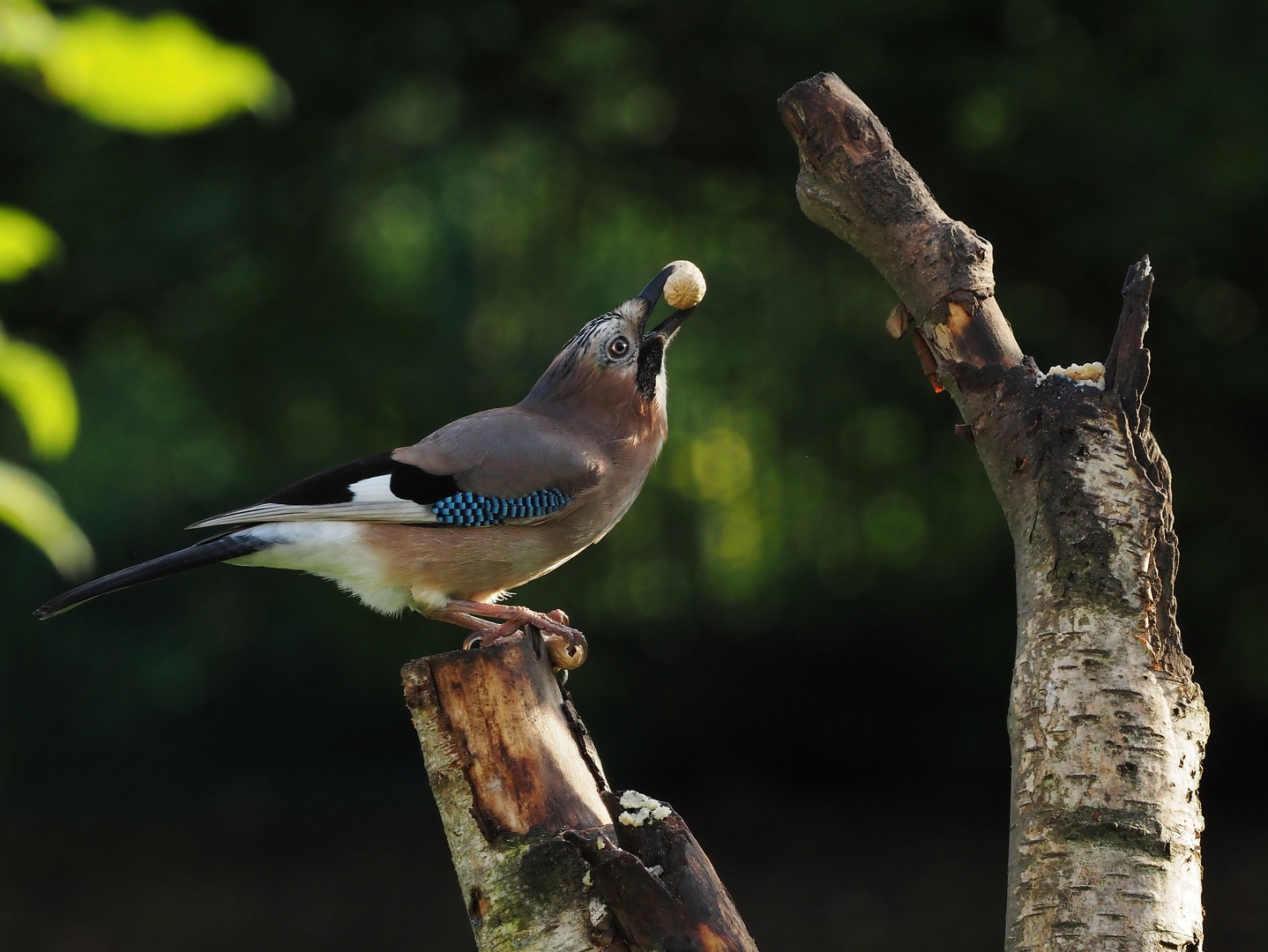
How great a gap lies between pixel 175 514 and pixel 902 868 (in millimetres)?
4706

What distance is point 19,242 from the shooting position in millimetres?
1188

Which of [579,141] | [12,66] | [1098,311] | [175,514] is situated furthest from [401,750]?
[12,66]

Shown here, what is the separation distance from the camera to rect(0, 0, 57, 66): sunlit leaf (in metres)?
0.96

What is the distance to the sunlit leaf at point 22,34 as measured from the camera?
0.96 metres

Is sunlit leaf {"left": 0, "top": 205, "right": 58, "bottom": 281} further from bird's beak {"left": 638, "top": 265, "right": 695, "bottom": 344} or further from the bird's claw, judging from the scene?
bird's beak {"left": 638, "top": 265, "right": 695, "bottom": 344}

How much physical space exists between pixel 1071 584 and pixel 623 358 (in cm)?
183

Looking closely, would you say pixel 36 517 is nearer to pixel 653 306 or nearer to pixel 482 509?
pixel 482 509

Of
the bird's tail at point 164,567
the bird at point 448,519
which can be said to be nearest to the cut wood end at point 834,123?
the bird at point 448,519

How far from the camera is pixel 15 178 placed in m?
6.91

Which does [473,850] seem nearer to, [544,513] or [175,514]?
[544,513]

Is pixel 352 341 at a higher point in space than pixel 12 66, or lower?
higher

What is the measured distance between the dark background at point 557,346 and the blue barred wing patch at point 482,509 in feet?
11.2

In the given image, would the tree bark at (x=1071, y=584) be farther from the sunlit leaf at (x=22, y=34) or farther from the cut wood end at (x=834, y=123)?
the sunlit leaf at (x=22, y=34)

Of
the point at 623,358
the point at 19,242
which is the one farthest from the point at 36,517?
the point at 623,358
